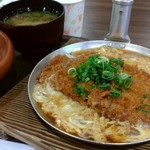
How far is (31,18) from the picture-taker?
1.44m

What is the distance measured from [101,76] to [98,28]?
883 mm

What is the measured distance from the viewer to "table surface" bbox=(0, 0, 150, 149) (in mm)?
1302

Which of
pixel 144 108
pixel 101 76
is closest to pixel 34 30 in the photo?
pixel 101 76

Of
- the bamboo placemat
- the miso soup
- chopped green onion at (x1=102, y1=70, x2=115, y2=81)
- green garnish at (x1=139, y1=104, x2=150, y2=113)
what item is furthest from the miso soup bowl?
green garnish at (x1=139, y1=104, x2=150, y2=113)

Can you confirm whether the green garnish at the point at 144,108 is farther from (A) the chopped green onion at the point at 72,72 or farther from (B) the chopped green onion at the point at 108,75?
(A) the chopped green onion at the point at 72,72

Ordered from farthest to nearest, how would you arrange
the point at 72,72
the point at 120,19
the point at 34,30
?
the point at 120,19 → the point at 34,30 → the point at 72,72

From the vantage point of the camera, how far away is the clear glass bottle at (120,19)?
1.47 m

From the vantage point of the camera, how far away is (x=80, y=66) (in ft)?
3.62

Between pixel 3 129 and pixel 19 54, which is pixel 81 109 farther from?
pixel 19 54

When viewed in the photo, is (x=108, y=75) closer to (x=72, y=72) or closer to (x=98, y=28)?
(x=72, y=72)

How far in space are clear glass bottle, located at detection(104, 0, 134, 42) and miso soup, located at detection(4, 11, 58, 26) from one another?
0.38m

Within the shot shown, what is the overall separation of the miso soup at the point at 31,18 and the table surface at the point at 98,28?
0.63 ft

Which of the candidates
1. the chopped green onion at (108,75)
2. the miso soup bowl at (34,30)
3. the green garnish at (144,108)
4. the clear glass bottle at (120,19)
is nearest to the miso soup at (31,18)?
the miso soup bowl at (34,30)

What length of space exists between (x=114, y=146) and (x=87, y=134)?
0.11m
